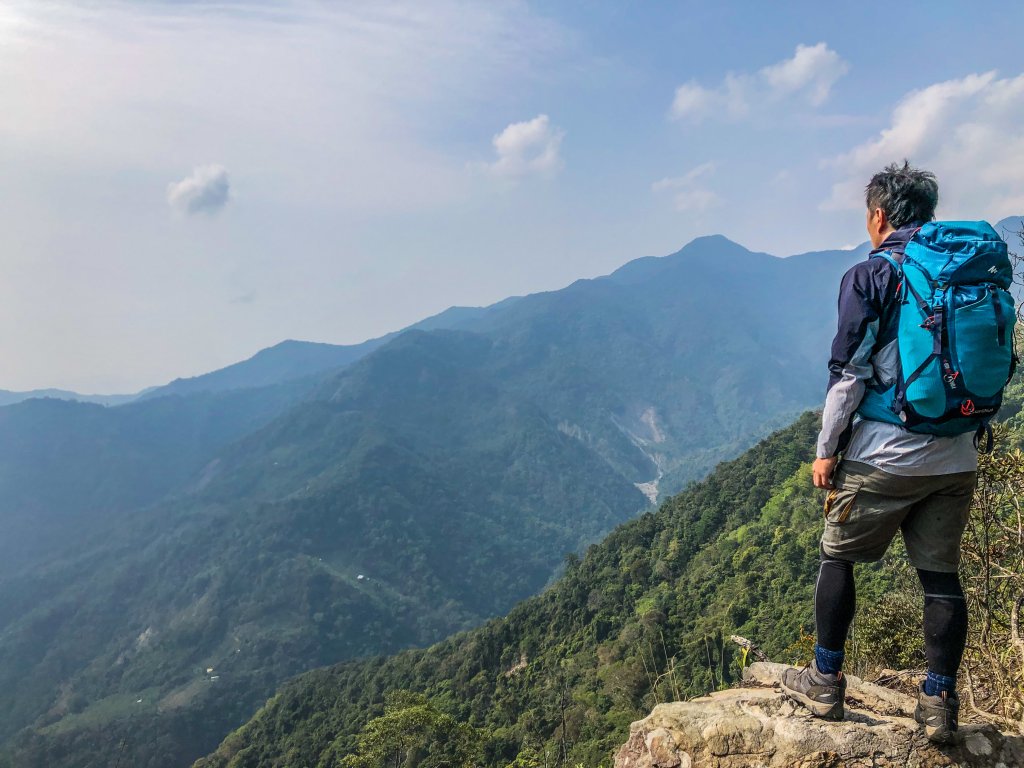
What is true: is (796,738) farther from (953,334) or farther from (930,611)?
(953,334)

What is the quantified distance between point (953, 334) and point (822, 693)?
72.5 inches

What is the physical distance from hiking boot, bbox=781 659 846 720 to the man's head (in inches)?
85.4

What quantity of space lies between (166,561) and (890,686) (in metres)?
178

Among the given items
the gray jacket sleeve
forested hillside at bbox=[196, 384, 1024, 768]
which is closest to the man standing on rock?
the gray jacket sleeve

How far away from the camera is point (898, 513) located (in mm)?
2764

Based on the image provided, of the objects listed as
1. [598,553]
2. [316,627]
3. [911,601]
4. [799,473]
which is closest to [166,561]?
[316,627]

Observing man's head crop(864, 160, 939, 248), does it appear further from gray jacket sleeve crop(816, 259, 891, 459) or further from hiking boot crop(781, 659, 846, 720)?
hiking boot crop(781, 659, 846, 720)

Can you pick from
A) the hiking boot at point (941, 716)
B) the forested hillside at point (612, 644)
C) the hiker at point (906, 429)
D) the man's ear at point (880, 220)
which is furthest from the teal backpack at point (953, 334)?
the forested hillside at point (612, 644)

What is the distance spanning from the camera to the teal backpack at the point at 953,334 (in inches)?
98.0

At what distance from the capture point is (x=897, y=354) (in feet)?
8.63

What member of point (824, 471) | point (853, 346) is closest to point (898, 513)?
point (824, 471)

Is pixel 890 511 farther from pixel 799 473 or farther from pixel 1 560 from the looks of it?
pixel 1 560

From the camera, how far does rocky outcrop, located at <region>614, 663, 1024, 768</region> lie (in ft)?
9.16

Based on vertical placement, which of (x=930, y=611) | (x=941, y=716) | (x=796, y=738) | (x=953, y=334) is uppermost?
(x=953, y=334)
